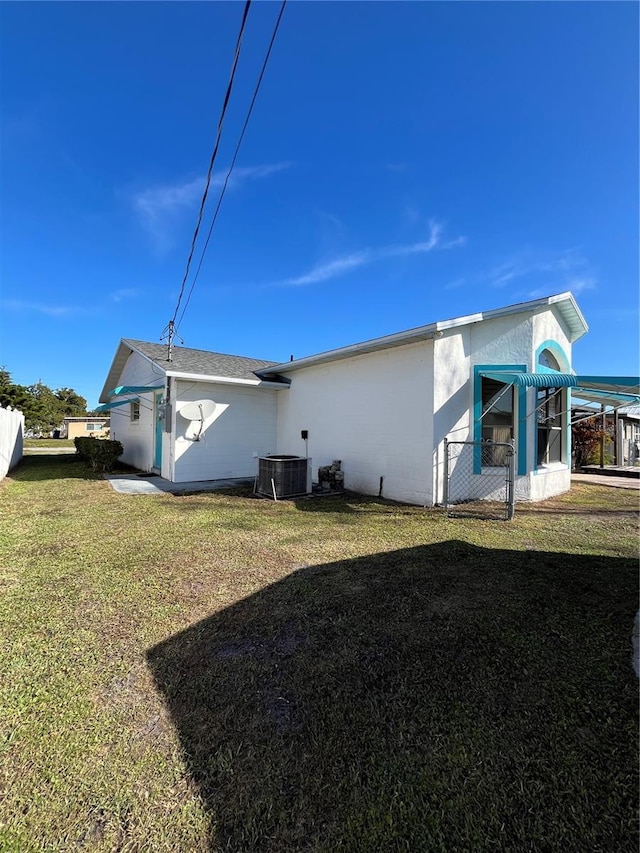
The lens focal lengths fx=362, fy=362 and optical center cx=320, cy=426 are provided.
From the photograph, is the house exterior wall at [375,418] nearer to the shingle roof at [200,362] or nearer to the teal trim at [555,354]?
the shingle roof at [200,362]

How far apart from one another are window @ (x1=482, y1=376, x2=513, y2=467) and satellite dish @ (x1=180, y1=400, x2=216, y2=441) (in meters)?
7.16

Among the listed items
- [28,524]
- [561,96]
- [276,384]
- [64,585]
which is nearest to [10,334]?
[276,384]

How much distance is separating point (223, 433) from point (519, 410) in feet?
26.0

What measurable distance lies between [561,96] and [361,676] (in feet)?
31.5

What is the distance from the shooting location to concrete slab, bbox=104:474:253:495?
8.87 metres

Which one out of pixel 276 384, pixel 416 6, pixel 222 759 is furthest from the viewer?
pixel 276 384

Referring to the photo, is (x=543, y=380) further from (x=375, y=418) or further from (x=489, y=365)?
(x=375, y=418)

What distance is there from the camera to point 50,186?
9.45m

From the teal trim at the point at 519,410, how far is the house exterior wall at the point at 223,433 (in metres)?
6.06

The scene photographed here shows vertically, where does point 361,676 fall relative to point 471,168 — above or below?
below

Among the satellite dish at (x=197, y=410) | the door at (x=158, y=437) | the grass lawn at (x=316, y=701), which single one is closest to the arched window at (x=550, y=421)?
Answer: the grass lawn at (x=316, y=701)

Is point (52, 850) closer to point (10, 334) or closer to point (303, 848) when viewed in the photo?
point (303, 848)

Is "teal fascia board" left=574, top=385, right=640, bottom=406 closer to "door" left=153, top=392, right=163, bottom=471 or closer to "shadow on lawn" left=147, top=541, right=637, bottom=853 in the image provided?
"shadow on lawn" left=147, top=541, right=637, bottom=853

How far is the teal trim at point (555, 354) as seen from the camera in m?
8.11
